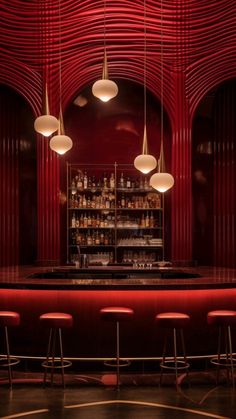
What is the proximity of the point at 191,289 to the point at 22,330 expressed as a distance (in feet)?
6.13

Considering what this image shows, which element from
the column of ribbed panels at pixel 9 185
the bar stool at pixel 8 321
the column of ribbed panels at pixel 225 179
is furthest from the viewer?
the column of ribbed panels at pixel 225 179

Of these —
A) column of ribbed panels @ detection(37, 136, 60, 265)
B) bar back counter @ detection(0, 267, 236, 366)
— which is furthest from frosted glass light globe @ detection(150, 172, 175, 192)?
column of ribbed panels @ detection(37, 136, 60, 265)

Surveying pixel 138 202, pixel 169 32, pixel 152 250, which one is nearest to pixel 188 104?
pixel 169 32

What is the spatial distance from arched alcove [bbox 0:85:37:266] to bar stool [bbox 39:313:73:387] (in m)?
3.79

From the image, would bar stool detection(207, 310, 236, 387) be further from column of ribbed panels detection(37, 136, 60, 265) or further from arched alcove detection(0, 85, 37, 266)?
arched alcove detection(0, 85, 37, 266)

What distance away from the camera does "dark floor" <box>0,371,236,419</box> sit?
463 centimetres

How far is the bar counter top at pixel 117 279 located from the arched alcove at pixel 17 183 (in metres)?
2.34

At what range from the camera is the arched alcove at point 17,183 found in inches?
374

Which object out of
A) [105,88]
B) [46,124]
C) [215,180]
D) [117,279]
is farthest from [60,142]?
[215,180]

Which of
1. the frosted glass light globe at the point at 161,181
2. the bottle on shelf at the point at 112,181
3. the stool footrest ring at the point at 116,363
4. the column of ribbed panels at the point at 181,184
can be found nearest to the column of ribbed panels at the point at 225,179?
the column of ribbed panels at the point at 181,184

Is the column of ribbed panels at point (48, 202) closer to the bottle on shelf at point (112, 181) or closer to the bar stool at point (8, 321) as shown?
the bottle on shelf at point (112, 181)

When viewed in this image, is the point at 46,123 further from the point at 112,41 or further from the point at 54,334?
the point at 112,41

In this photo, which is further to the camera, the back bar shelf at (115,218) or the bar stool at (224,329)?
the back bar shelf at (115,218)

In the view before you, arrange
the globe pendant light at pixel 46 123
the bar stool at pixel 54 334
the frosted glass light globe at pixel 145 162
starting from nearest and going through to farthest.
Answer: the bar stool at pixel 54 334 → the globe pendant light at pixel 46 123 → the frosted glass light globe at pixel 145 162
